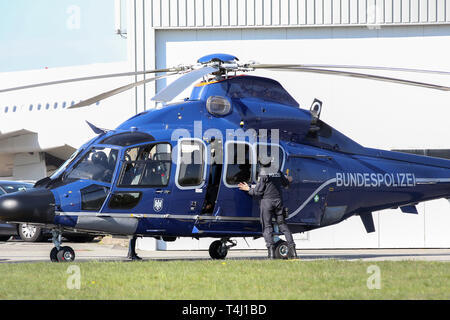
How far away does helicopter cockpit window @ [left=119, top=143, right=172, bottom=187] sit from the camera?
1290 cm

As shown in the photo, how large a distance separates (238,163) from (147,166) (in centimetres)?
170

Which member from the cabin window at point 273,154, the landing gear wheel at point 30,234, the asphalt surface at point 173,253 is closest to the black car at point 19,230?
the landing gear wheel at point 30,234

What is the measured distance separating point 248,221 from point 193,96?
102 inches

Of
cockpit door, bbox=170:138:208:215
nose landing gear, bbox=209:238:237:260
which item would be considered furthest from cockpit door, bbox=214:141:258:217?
nose landing gear, bbox=209:238:237:260

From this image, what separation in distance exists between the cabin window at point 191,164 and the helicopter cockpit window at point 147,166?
0.73ft

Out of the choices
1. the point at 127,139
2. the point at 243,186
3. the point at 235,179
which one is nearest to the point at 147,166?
the point at 127,139

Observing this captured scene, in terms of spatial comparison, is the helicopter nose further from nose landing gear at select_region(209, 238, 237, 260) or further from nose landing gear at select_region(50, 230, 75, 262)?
nose landing gear at select_region(209, 238, 237, 260)

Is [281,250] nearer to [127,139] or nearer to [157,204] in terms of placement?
[157,204]

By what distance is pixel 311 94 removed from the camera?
19859 mm

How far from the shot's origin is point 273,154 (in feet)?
45.5

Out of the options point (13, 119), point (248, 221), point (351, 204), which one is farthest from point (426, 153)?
point (13, 119)

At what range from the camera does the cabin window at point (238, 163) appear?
13.5 metres

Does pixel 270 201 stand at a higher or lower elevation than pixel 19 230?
higher

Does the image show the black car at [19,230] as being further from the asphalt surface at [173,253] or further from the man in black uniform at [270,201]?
the man in black uniform at [270,201]
